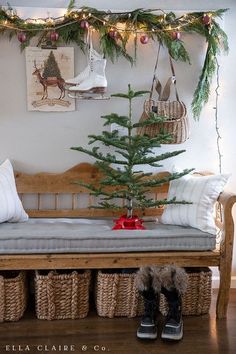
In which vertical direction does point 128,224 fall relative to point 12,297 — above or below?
above

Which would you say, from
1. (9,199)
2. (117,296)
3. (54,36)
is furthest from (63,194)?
(54,36)

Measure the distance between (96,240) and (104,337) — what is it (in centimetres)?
51

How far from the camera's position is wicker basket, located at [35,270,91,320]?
218 cm

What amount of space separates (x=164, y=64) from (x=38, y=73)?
0.88m

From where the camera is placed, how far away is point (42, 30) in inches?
101

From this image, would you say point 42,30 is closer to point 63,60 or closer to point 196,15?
point 63,60

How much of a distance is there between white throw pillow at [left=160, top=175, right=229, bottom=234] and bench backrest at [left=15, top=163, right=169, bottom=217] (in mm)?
263

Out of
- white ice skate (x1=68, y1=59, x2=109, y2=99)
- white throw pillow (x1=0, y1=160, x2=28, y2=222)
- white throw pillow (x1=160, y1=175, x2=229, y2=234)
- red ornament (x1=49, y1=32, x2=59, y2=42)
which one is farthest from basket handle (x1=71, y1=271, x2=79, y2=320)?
red ornament (x1=49, y1=32, x2=59, y2=42)

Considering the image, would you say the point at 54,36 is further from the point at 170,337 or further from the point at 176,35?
the point at 170,337

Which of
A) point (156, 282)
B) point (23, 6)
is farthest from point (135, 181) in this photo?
point (23, 6)

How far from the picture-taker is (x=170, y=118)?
2.54 meters

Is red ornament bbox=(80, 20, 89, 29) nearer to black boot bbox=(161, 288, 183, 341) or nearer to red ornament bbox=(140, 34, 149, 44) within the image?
red ornament bbox=(140, 34, 149, 44)

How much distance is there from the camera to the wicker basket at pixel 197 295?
2271 mm

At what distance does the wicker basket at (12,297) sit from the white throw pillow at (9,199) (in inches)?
14.5
